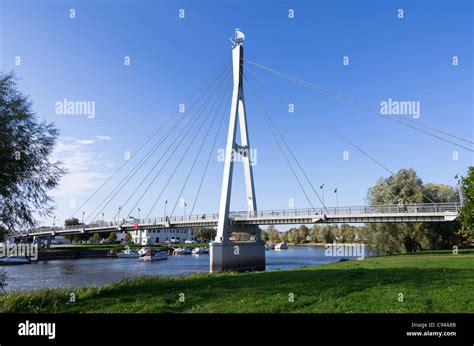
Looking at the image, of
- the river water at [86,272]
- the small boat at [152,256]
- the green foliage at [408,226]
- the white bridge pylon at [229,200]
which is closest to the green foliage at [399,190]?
the green foliage at [408,226]

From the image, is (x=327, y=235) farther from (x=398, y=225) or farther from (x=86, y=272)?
(x=86, y=272)

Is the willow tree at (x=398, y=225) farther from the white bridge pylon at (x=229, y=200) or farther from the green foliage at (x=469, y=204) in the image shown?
the green foliage at (x=469, y=204)

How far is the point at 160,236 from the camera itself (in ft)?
464

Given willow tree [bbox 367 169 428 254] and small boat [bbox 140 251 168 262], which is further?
small boat [bbox 140 251 168 262]

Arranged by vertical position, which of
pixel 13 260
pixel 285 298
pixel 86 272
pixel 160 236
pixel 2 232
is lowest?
pixel 160 236

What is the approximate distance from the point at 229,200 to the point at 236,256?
23.1 feet

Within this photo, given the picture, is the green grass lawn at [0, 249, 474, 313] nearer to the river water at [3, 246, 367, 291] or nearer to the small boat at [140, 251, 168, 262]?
the river water at [3, 246, 367, 291]

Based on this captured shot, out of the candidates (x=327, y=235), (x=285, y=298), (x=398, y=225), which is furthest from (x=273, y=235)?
(x=285, y=298)

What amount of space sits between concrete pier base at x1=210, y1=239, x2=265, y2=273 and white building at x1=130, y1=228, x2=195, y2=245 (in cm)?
7730

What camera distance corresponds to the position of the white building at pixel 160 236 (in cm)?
13150

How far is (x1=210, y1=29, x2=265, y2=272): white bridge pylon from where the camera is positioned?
4266cm

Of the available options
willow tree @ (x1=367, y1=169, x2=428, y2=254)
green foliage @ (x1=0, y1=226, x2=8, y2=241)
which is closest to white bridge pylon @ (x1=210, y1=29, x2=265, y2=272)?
willow tree @ (x1=367, y1=169, x2=428, y2=254)
